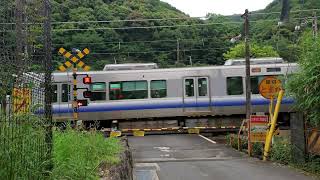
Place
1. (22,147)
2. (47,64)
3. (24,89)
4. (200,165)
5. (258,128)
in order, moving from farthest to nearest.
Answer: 1. (258,128)
2. (200,165)
3. (47,64)
4. (24,89)
5. (22,147)

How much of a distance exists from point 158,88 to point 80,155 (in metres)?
19.4

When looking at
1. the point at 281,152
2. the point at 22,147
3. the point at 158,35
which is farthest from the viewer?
the point at 158,35

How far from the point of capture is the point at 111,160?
7.21 m

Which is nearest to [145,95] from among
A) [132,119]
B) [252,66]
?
[132,119]

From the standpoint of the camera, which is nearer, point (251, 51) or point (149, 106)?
point (149, 106)

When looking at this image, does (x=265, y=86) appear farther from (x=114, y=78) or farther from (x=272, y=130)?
(x=114, y=78)

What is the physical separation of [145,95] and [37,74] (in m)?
20.7

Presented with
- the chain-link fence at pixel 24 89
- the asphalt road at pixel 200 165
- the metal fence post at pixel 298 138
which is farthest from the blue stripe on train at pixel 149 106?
the chain-link fence at pixel 24 89

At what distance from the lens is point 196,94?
26125 mm

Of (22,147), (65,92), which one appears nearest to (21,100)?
(22,147)

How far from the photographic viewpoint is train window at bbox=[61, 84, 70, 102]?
25672 millimetres

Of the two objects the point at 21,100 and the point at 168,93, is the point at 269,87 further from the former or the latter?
the point at 21,100

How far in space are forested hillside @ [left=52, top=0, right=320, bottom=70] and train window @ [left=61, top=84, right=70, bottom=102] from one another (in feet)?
58.7

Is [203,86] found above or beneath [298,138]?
above
